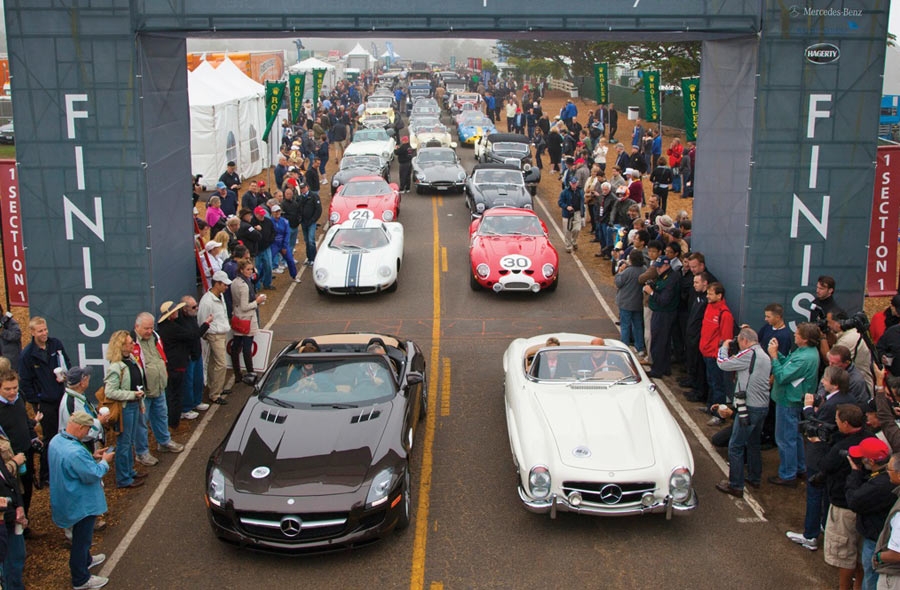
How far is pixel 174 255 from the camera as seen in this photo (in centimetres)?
1177

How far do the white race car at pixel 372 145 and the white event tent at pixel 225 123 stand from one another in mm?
3069

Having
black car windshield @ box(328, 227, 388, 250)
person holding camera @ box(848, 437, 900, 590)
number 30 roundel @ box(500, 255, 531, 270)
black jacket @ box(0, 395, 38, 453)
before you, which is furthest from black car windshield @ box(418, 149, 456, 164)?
person holding camera @ box(848, 437, 900, 590)

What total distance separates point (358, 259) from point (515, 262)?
2.86 metres

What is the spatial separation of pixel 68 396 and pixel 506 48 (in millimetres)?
71358

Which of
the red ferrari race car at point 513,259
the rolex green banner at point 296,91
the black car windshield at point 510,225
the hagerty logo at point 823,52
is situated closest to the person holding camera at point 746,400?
the hagerty logo at point 823,52

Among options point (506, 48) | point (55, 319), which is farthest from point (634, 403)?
point (506, 48)

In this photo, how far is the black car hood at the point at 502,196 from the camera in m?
21.4

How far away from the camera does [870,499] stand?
20.9ft

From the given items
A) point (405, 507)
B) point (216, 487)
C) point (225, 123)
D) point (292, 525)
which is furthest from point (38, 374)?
point (225, 123)

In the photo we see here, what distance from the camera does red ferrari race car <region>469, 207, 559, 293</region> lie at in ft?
52.4

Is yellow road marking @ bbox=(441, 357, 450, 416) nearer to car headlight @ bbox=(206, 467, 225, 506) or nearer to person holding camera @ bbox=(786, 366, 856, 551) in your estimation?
car headlight @ bbox=(206, 467, 225, 506)

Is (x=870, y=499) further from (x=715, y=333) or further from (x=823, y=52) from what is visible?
(x=823, y=52)

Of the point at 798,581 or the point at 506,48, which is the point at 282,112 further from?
the point at 506,48

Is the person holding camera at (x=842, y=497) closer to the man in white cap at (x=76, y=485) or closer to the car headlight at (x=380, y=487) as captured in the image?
the car headlight at (x=380, y=487)
